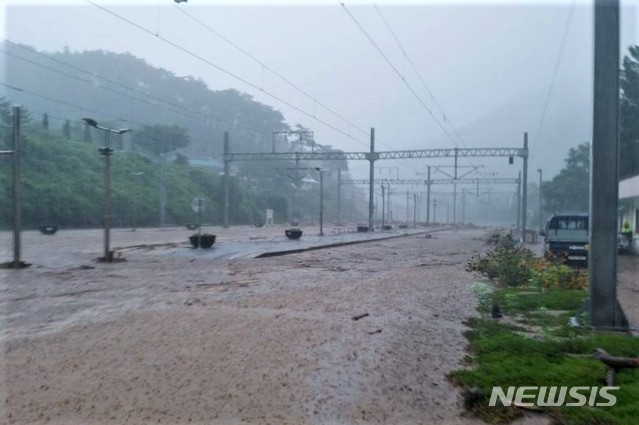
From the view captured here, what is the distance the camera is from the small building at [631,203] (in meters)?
29.9

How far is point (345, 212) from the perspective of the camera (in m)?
128

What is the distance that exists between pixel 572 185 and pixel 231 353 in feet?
115

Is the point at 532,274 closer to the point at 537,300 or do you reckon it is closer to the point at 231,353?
the point at 537,300

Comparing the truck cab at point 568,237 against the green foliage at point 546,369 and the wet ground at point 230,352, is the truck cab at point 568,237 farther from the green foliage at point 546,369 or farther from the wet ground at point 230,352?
the green foliage at point 546,369

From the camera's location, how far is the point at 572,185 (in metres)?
38.2

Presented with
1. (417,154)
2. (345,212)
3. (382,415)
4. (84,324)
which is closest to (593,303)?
(382,415)

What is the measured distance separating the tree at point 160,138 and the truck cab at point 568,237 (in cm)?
Result: 4998

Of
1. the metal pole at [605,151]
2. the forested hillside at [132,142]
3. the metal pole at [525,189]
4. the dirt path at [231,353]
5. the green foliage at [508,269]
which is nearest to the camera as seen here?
the dirt path at [231,353]

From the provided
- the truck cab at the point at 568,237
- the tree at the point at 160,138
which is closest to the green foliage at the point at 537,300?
the truck cab at the point at 568,237

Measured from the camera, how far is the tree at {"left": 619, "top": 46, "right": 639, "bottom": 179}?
2270 centimetres

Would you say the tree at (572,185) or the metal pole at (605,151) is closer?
the metal pole at (605,151)

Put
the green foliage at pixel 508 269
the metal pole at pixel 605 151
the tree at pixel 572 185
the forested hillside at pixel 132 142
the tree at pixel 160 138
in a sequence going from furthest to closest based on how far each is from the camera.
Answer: the tree at pixel 160 138 → the forested hillside at pixel 132 142 → the tree at pixel 572 185 → the green foliage at pixel 508 269 → the metal pole at pixel 605 151

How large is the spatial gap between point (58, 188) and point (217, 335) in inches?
1765

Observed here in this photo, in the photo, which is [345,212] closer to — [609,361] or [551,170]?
[551,170]
